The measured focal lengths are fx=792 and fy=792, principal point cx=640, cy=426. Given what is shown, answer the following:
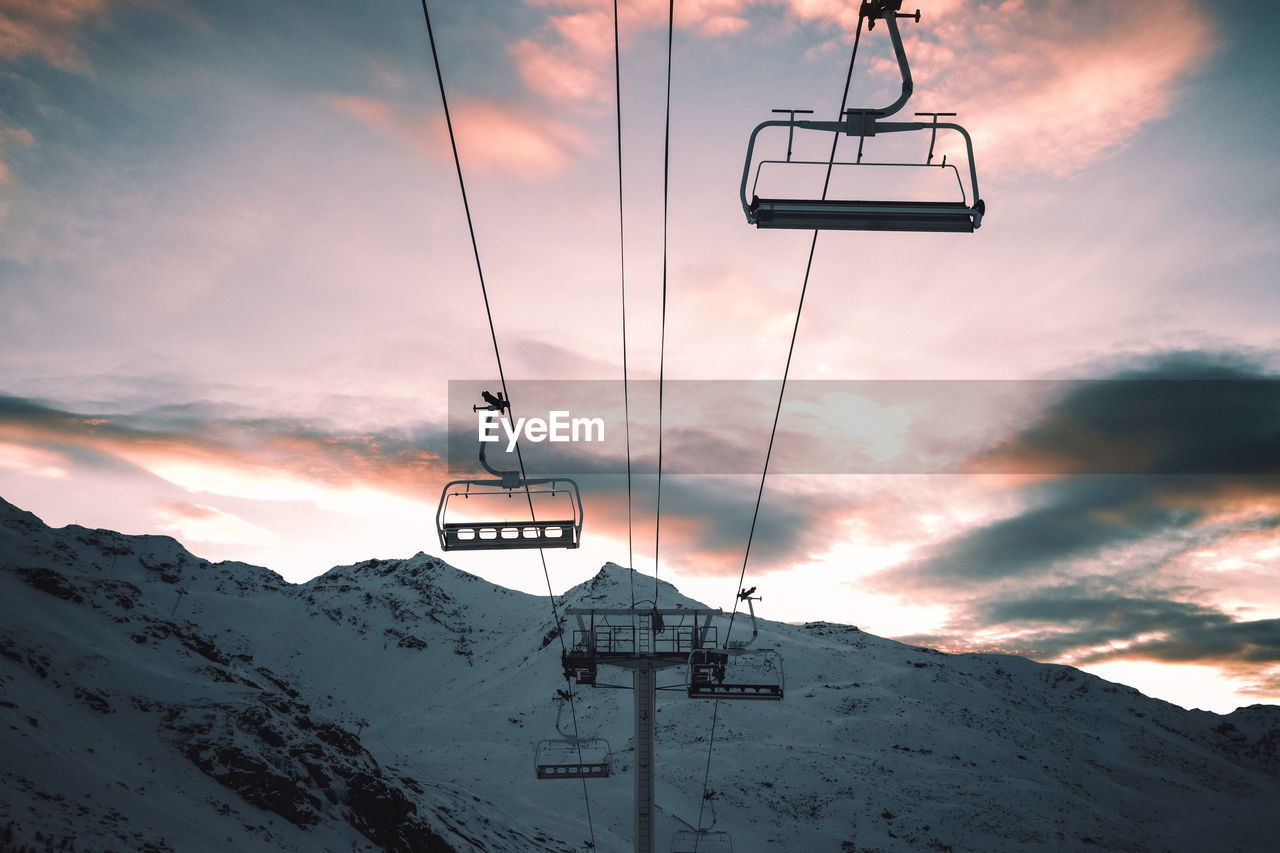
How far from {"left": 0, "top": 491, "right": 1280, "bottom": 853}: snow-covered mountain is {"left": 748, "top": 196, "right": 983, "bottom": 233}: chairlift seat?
56.8 ft

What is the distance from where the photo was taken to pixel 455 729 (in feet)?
285

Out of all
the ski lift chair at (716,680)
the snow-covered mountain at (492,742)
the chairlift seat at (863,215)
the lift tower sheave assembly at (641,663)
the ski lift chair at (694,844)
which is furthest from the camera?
the ski lift chair at (694,844)

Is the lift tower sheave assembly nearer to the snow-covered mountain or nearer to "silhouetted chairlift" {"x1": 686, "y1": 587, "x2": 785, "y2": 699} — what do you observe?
"silhouetted chairlift" {"x1": 686, "y1": 587, "x2": 785, "y2": 699}

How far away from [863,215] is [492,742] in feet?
269

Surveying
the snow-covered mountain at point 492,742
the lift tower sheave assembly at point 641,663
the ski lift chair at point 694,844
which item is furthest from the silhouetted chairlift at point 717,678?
the ski lift chair at point 694,844

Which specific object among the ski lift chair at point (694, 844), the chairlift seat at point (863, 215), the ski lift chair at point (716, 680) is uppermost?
the chairlift seat at point (863, 215)

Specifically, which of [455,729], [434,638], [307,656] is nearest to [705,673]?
[455,729]

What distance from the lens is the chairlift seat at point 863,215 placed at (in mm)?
7457

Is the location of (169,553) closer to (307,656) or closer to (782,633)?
(307,656)

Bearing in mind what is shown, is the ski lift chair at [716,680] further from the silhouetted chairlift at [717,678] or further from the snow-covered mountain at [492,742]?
the snow-covered mountain at [492,742]

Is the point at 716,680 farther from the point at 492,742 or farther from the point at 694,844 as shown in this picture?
the point at 492,742

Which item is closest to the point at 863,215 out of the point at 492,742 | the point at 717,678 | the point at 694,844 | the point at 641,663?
the point at 717,678

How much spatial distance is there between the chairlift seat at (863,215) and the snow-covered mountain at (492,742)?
56.8ft

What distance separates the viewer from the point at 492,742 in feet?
263
